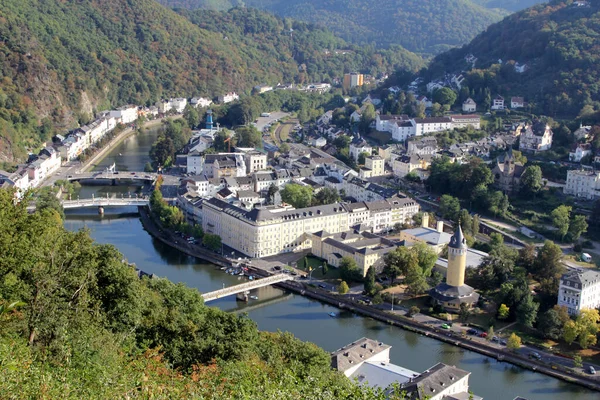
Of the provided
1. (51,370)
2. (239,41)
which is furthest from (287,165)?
(239,41)

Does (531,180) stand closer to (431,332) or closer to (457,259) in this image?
(457,259)

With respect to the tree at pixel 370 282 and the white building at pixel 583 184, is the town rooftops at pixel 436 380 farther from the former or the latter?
the white building at pixel 583 184

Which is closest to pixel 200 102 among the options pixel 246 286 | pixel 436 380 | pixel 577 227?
pixel 577 227

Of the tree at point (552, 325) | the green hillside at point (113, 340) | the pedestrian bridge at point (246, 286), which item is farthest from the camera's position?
the pedestrian bridge at point (246, 286)

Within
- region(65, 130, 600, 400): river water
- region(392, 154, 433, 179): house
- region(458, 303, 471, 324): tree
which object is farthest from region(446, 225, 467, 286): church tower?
region(392, 154, 433, 179): house

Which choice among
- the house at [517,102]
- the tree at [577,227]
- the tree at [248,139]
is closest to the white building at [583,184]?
the tree at [577,227]

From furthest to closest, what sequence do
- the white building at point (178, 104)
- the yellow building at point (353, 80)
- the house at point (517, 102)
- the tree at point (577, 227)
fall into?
1. the yellow building at point (353, 80)
2. the white building at point (178, 104)
3. the house at point (517, 102)
4. the tree at point (577, 227)
